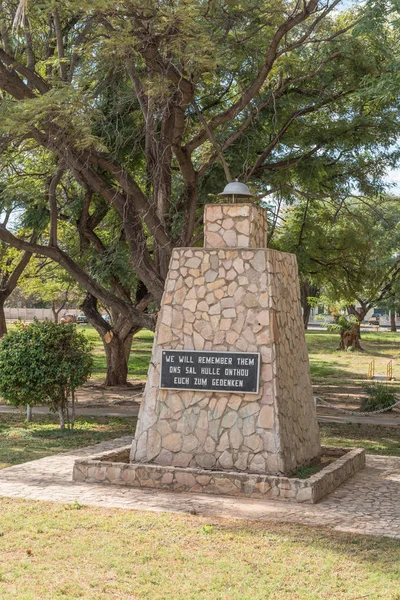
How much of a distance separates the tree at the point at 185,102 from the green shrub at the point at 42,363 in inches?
83.2

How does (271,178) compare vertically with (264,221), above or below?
above

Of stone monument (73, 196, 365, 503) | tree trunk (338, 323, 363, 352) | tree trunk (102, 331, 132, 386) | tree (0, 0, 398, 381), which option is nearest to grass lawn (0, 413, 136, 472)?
stone monument (73, 196, 365, 503)

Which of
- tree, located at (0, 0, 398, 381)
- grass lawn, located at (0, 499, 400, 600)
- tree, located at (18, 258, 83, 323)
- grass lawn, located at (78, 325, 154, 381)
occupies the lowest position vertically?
grass lawn, located at (0, 499, 400, 600)

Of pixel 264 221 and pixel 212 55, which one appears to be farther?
pixel 212 55

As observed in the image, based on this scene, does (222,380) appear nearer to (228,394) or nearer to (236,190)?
(228,394)

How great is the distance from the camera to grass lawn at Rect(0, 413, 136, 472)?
505 inches

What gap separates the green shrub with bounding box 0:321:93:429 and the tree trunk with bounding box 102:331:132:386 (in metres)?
8.08

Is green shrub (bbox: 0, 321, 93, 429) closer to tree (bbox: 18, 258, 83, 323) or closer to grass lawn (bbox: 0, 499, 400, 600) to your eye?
grass lawn (bbox: 0, 499, 400, 600)

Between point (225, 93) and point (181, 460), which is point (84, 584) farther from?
point (225, 93)

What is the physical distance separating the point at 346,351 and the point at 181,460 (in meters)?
29.8

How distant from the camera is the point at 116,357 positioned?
2350 centimetres

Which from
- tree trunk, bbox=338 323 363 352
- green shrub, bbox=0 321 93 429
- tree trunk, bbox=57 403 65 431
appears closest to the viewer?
green shrub, bbox=0 321 93 429

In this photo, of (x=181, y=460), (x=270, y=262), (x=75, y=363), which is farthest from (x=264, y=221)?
(x=75, y=363)

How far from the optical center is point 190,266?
1084 cm
